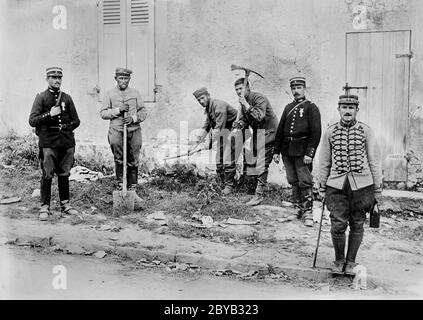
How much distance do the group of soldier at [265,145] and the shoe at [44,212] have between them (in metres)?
0.01

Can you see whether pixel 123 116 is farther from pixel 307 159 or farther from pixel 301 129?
pixel 307 159

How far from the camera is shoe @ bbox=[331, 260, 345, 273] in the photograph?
5412mm

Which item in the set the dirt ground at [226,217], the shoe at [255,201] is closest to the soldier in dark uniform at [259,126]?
the shoe at [255,201]

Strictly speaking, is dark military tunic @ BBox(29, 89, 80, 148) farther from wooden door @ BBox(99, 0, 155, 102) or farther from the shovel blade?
wooden door @ BBox(99, 0, 155, 102)

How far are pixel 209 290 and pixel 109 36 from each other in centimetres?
585

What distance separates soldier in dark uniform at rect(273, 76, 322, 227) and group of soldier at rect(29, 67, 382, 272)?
0.01 metres

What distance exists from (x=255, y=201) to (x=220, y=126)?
4.30ft

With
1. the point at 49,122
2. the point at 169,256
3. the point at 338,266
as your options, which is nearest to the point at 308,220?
the point at 338,266

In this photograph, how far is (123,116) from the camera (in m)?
8.07

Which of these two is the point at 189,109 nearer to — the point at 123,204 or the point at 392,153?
the point at 123,204

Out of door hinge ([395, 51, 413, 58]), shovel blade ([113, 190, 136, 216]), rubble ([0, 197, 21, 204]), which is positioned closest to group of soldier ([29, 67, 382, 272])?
shovel blade ([113, 190, 136, 216])

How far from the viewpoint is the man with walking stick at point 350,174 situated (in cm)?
528

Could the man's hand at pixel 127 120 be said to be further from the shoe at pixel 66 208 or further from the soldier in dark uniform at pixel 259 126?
the soldier in dark uniform at pixel 259 126

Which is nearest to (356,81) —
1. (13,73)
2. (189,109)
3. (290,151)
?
(290,151)
